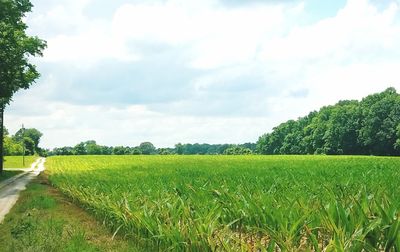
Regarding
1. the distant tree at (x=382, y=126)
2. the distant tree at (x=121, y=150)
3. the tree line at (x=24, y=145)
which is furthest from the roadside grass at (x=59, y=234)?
the distant tree at (x=121, y=150)

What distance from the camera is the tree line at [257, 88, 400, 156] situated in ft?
295

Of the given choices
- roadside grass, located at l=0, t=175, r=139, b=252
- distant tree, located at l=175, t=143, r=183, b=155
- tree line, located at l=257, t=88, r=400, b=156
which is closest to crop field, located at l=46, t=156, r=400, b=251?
roadside grass, located at l=0, t=175, r=139, b=252

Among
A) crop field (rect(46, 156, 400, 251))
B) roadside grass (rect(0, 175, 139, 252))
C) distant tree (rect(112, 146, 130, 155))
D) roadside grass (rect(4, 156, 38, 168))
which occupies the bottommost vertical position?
roadside grass (rect(0, 175, 139, 252))

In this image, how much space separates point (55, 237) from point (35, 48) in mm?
27625

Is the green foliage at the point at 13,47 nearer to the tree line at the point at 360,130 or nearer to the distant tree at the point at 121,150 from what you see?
the tree line at the point at 360,130

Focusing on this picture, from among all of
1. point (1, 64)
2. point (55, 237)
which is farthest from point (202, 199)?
point (1, 64)

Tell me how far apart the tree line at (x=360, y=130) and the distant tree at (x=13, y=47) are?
65.6 meters

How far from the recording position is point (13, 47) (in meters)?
34.3

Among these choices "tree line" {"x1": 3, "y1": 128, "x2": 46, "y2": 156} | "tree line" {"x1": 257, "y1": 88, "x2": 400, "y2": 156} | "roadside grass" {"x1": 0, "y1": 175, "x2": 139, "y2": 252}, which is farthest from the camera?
"tree line" {"x1": 3, "y1": 128, "x2": 46, "y2": 156}

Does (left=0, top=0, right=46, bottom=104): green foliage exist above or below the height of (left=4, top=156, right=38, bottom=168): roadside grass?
above

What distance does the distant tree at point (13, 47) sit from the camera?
3359 cm

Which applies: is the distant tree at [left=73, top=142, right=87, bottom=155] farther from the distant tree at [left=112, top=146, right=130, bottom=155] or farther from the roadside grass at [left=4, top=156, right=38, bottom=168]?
the roadside grass at [left=4, top=156, right=38, bottom=168]

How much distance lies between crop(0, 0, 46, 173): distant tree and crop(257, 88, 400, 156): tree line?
65.6m

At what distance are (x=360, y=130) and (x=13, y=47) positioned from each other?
246 ft
